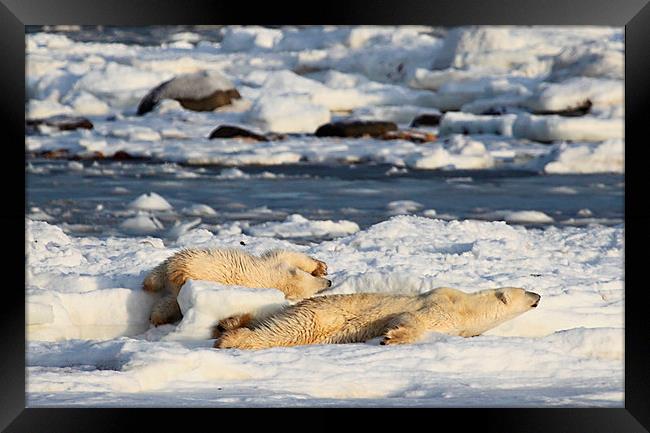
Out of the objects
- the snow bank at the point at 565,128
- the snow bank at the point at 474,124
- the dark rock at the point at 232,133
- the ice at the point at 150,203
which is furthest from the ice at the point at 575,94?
the ice at the point at 150,203

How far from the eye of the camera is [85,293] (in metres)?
6.79

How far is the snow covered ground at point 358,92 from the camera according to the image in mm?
9258

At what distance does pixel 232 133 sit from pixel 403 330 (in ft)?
12.0

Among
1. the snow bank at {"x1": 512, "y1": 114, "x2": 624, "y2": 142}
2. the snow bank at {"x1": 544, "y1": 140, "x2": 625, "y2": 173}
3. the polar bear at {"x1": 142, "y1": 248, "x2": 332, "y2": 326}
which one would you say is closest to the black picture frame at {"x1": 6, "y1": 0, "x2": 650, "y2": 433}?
the polar bear at {"x1": 142, "y1": 248, "x2": 332, "y2": 326}

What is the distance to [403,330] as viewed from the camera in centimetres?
608

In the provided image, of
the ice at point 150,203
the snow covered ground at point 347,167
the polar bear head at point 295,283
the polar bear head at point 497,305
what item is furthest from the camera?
the ice at point 150,203

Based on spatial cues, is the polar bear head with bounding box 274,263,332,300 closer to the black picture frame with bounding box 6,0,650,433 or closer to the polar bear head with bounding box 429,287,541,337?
the polar bear head with bounding box 429,287,541,337

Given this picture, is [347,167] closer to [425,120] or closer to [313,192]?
[313,192]

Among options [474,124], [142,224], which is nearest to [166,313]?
[142,224]

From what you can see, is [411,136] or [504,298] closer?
[504,298]

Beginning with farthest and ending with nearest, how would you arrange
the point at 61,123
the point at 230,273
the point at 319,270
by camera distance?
the point at 61,123 < the point at 319,270 < the point at 230,273

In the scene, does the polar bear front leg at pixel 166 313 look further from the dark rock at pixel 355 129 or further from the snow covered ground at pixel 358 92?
the dark rock at pixel 355 129

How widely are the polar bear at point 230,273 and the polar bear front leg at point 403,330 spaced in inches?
36.7
